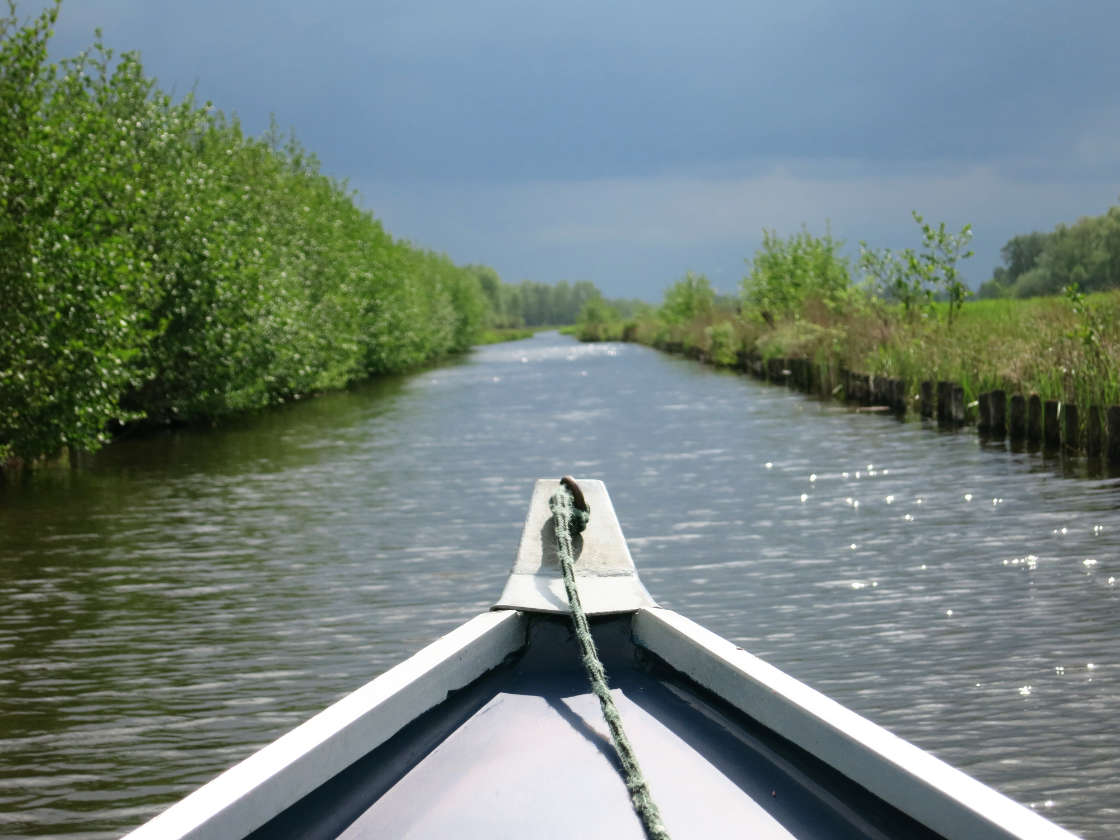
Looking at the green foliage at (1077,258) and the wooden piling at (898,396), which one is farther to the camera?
the green foliage at (1077,258)

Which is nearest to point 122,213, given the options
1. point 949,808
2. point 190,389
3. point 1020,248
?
point 190,389

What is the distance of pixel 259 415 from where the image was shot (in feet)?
96.9

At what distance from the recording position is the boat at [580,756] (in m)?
2.71

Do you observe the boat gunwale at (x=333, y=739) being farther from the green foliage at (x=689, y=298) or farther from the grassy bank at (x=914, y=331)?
the green foliage at (x=689, y=298)

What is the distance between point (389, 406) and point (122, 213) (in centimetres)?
1221

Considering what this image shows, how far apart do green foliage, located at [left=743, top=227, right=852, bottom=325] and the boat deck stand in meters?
37.3

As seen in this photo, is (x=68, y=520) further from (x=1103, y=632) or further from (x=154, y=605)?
(x=1103, y=632)

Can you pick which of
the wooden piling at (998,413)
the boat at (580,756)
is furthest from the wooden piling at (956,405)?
the boat at (580,756)

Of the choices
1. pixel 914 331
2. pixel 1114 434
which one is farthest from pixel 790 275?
pixel 1114 434

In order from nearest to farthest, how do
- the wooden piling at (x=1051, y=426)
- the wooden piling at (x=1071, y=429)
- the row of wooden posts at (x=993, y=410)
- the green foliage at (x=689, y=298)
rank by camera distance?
the row of wooden posts at (x=993, y=410)
the wooden piling at (x=1071, y=429)
the wooden piling at (x=1051, y=426)
the green foliage at (x=689, y=298)

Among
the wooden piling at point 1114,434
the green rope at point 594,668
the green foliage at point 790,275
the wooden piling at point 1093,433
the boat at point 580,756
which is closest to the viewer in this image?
the boat at point 580,756

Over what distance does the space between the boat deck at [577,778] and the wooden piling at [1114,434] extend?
38.9 feet

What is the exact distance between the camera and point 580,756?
11.2 ft

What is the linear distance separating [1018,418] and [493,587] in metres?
10.9
